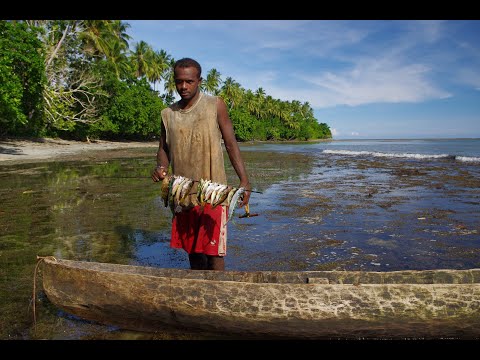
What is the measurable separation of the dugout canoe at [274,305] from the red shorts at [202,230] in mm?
613

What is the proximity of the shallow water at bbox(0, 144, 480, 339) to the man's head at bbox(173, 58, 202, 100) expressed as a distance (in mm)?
2111

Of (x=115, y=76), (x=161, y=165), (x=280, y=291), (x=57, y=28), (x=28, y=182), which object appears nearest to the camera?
(x=280, y=291)

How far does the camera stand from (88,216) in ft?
27.1

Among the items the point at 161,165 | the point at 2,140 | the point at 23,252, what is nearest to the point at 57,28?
the point at 2,140

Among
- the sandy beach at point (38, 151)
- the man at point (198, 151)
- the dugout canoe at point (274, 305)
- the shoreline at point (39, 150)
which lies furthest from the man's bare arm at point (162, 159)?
the shoreline at point (39, 150)

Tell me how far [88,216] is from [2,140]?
29.3 m

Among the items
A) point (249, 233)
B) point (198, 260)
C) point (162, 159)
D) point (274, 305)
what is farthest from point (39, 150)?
point (274, 305)

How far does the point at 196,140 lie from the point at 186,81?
538mm

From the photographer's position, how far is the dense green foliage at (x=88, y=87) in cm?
2289

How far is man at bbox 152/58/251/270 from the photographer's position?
3451mm

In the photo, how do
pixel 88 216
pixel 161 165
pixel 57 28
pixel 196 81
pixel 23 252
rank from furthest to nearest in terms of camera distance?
pixel 57 28 < pixel 88 216 < pixel 23 252 < pixel 161 165 < pixel 196 81

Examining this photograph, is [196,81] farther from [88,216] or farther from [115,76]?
[115,76]

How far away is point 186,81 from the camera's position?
3344mm

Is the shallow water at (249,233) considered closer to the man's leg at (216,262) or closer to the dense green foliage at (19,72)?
the man's leg at (216,262)
